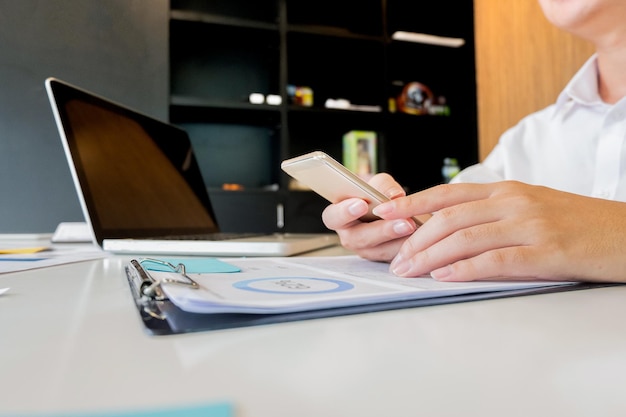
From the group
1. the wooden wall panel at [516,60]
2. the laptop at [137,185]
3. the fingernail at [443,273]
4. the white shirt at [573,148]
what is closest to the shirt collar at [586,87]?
the white shirt at [573,148]

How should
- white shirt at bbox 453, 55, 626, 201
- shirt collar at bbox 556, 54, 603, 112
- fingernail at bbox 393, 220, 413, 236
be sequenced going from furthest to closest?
shirt collar at bbox 556, 54, 603, 112 < white shirt at bbox 453, 55, 626, 201 < fingernail at bbox 393, 220, 413, 236

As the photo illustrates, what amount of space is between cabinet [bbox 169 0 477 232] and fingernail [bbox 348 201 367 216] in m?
1.39

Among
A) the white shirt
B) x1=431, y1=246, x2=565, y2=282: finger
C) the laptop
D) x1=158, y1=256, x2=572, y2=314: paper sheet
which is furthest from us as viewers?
the white shirt

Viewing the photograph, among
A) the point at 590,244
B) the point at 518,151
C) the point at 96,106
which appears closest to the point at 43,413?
the point at 590,244

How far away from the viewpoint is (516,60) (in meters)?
1.72

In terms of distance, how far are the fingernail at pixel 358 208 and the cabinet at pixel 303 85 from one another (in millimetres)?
1395

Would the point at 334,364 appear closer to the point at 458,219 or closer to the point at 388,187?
the point at 458,219

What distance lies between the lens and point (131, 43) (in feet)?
5.40

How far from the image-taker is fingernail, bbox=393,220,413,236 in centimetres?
47

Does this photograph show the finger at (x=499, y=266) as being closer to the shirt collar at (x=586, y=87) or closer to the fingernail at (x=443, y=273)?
the fingernail at (x=443, y=273)

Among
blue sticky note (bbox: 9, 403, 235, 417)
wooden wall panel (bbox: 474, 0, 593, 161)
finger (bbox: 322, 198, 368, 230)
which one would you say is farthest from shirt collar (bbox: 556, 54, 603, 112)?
blue sticky note (bbox: 9, 403, 235, 417)

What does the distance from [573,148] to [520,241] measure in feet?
2.42

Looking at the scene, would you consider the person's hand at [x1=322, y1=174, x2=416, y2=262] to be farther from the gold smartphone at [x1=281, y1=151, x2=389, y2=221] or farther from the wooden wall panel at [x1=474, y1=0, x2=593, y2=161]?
the wooden wall panel at [x1=474, y1=0, x2=593, y2=161]

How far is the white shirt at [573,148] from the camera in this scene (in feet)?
2.83
